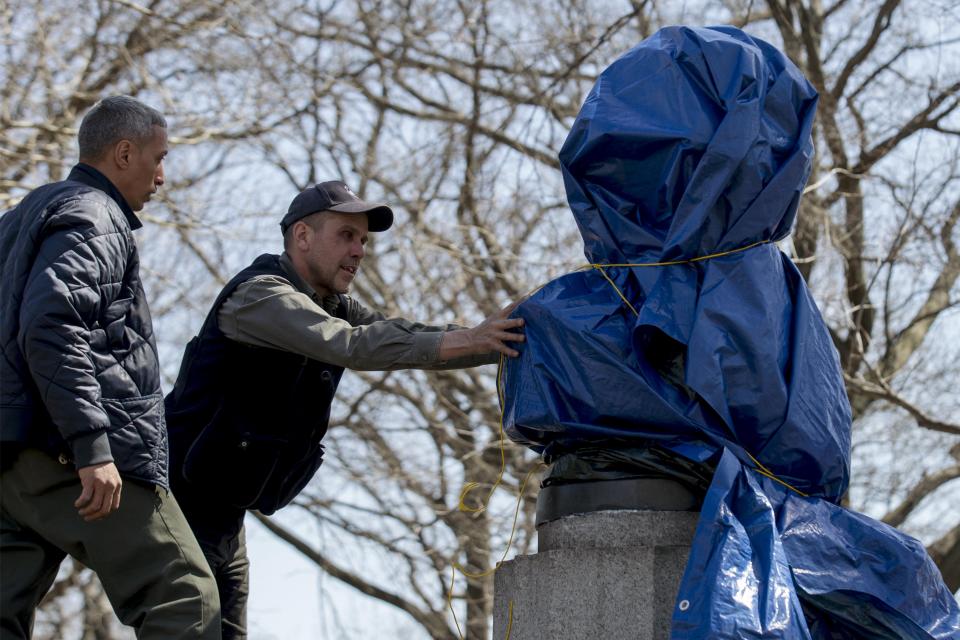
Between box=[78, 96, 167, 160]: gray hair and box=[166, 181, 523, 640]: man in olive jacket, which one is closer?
box=[78, 96, 167, 160]: gray hair

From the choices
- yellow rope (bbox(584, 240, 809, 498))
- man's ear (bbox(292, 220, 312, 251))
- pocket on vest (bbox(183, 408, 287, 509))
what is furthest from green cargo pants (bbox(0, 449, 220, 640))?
man's ear (bbox(292, 220, 312, 251))

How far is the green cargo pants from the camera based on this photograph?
3213 mm

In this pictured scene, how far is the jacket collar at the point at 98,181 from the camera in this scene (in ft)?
11.7

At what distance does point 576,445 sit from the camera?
3.72 m

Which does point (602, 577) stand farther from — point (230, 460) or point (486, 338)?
point (230, 460)

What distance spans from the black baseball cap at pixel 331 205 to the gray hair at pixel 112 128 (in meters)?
0.78

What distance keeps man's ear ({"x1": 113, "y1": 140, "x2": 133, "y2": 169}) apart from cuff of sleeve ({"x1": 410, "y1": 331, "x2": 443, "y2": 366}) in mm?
972

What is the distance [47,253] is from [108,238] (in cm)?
16

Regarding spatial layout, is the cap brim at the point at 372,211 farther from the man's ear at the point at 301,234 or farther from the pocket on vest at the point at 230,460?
the pocket on vest at the point at 230,460

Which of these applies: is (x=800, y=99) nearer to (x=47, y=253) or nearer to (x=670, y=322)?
(x=670, y=322)

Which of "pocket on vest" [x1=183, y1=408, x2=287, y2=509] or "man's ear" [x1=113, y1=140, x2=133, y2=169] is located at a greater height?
"man's ear" [x1=113, y1=140, x2=133, y2=169]

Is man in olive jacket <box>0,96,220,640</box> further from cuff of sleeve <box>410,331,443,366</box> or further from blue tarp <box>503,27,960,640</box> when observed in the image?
blue tarp <box>503,27,960,640</box>

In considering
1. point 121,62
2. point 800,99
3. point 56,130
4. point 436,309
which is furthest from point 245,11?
point 800,99

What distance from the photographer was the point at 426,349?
381cm
